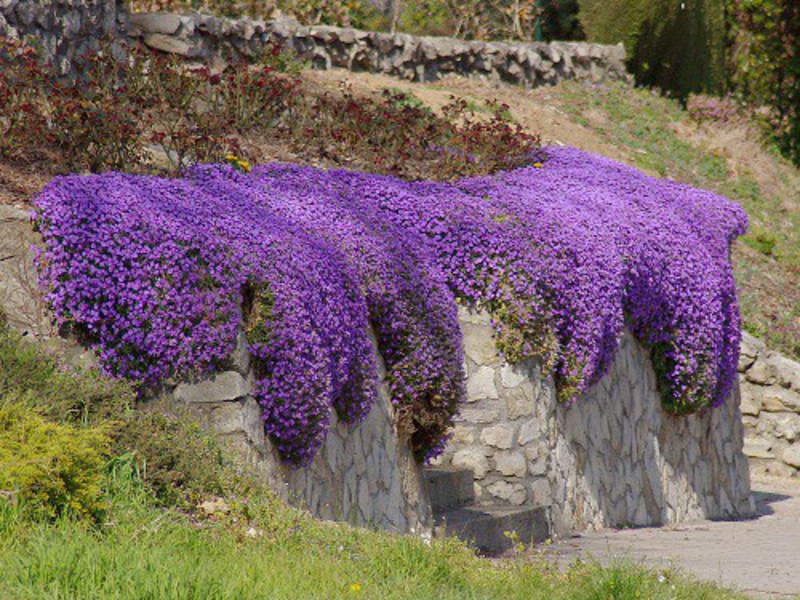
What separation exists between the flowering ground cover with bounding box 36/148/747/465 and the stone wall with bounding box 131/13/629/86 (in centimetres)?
538

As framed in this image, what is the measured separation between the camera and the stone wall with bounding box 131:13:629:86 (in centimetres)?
1628

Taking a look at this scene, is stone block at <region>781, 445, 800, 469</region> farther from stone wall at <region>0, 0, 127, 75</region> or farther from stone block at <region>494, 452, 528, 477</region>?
stone wall at <region>0, 0, 127, 75</region>

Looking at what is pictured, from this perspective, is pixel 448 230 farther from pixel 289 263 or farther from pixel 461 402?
pixel 289 263

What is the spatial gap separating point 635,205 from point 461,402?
3.97 m

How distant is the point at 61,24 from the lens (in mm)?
12641

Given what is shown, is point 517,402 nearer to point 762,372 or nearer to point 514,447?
point 514,447

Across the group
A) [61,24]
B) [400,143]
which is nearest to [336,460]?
[400,143]

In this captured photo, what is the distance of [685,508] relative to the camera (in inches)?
501

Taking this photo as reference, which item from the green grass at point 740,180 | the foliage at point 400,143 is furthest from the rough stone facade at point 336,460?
the green grass at point 740,180

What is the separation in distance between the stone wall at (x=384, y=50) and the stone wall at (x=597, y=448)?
603 centimetres

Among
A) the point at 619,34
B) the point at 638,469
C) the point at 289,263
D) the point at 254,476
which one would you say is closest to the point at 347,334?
the point at 289,263

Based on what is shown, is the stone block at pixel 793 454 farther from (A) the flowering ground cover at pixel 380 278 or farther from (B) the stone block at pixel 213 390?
(B) the stone block at pixel 213 390

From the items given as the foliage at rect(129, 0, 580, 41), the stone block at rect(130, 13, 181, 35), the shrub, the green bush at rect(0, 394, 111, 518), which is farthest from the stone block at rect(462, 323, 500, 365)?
the foliage at rect(129, 0, 580, 41)

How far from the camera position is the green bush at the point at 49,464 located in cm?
548
